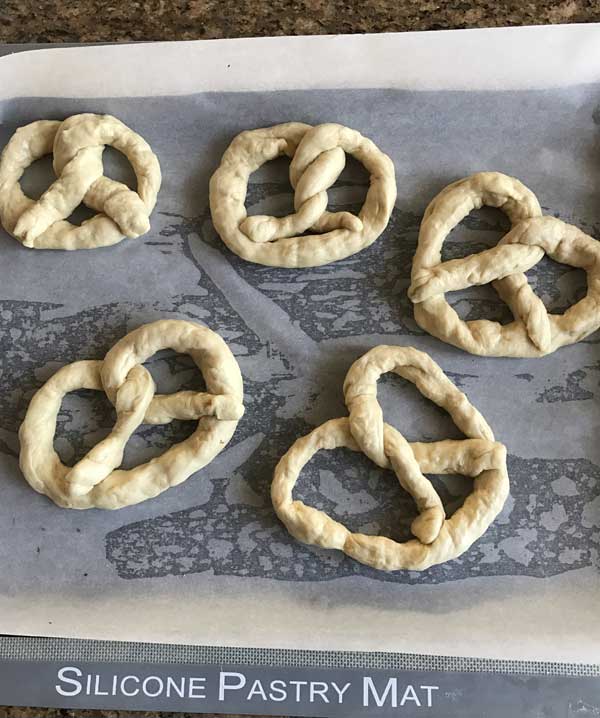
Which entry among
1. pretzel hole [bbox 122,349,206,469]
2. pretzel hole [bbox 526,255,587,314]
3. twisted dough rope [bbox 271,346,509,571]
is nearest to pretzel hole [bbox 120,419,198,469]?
pretzel hole [bbox 122,349,206,469]

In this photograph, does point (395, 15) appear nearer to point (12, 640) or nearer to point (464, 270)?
point (464, 270)

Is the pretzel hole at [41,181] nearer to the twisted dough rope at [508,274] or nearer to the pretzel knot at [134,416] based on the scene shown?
the pretzel knot at [134,416]

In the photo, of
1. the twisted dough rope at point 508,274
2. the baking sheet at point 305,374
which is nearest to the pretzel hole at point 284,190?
the baking sheet at point 305,374

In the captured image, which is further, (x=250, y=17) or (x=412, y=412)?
(x=250, y=17)

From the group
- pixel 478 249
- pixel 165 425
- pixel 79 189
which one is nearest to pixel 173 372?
pixel 165 425

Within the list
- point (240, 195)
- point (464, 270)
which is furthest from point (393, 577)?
point (240, 195)

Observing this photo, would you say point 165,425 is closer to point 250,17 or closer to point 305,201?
point 305,201

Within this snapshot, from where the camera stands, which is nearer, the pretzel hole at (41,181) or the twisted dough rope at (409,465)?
the twisted dough rope at (409,465)
